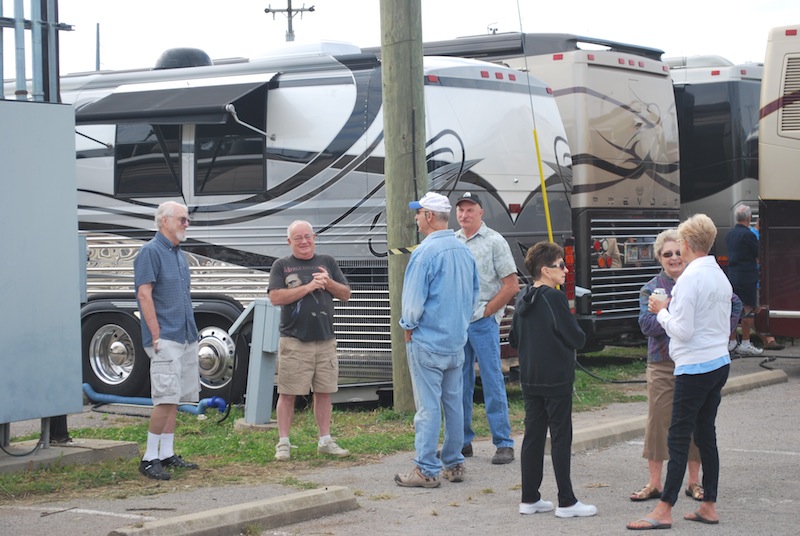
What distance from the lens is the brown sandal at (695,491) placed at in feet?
22.8

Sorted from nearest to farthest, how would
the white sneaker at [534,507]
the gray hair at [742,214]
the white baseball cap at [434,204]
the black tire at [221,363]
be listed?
1. the white sneaker at [534,507]
2. the white baseball cap at [434,204]
3. the black tire at [221,363]
4. the gray hair at [742,214]

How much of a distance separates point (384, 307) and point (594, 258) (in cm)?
329

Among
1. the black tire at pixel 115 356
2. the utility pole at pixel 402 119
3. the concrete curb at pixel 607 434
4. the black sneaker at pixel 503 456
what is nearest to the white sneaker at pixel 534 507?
the black sneaker at pixel 503 456

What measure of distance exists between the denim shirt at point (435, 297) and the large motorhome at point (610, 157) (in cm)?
550

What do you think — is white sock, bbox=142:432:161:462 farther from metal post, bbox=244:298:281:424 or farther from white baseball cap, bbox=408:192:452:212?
white baseball cap, bbox=408:192:452:212

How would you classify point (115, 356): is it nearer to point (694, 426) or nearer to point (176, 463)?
point (176, 463)

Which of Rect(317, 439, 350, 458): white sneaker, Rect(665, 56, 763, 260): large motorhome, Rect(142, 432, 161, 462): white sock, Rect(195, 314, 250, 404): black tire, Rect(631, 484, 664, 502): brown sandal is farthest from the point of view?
Rect(665, 56, 763, 260): large motorhome

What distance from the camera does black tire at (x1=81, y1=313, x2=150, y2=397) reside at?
1188 centimetres

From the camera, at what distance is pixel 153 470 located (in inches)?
305

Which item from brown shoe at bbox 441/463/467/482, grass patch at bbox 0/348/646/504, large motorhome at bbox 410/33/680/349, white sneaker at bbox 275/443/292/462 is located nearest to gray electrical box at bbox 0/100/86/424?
grass patch at bbox 0/348/646/504

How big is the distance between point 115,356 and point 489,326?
5.17m

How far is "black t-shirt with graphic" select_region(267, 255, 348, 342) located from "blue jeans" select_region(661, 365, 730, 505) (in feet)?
10.0

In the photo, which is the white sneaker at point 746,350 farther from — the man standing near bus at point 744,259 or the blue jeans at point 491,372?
the blue jeans at point 491,372

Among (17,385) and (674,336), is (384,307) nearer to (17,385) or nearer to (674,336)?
(17,385)
